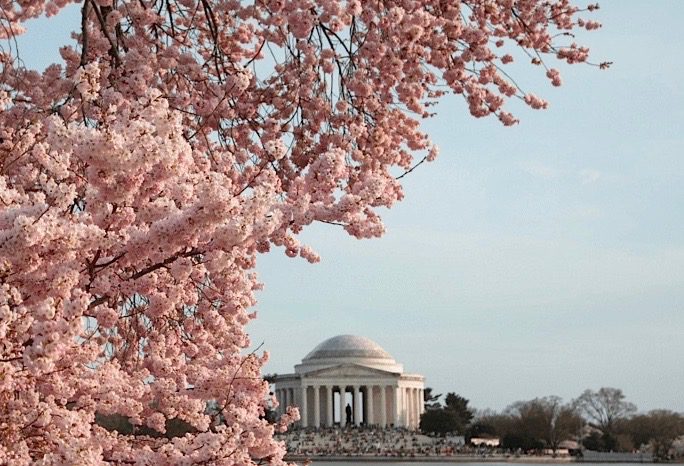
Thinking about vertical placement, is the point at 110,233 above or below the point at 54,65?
below

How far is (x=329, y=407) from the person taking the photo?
109 metres

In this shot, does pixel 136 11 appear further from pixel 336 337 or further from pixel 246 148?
pixel 336 337

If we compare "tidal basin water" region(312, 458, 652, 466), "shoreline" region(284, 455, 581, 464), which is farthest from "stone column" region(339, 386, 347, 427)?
"tidal basin water" region(312, 458, 652, 466)

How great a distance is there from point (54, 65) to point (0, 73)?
0.47 m

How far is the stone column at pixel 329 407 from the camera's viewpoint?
354 feet

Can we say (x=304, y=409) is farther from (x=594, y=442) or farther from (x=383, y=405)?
(x=594, y=442)

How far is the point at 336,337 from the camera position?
115312 millimetres

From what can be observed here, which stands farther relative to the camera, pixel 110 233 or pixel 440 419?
pixel 440 419

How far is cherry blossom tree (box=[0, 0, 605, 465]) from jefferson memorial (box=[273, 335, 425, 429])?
9686 centimetres

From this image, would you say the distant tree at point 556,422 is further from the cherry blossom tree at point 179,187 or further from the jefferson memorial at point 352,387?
the cherry blossom tree at point 179,187

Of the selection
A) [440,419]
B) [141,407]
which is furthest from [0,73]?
[440,419]

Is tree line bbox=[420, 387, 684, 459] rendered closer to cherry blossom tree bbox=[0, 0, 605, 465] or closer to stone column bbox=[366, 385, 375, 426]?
stone column bbox=[366, 385, 375, 426]

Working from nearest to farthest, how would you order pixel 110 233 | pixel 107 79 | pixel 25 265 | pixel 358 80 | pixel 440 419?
1. pixel 25 265
2. pixel 110 233
3. pixel 107 79
4. pixel 358 80
5. pixel 440 419

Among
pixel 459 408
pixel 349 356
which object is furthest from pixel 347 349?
pixel 459 408
